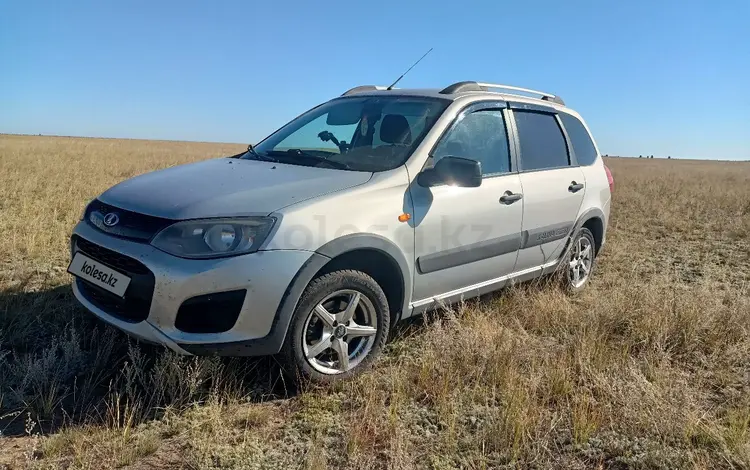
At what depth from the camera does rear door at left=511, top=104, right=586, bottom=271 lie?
13.6 feet

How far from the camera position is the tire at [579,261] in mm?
4797

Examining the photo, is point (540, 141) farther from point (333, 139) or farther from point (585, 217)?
point (333, 139)

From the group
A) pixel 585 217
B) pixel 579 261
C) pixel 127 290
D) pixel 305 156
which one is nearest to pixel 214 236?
pixel 127 290

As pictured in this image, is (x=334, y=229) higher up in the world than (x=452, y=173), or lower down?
lower down

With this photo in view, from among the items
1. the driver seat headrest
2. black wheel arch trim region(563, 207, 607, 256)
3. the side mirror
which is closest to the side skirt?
black wheel arch trim region(563, 207, 607, 256)

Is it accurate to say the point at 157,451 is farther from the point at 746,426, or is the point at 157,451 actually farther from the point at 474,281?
the point at 746,426

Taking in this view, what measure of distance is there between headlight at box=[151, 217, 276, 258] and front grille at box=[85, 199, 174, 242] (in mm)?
56

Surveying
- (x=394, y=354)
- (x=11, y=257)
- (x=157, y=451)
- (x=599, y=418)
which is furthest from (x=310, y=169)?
(x=11, y=257)

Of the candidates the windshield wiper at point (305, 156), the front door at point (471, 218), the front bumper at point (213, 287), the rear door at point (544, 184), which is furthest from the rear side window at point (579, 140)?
the front bumper at point (213, 287)

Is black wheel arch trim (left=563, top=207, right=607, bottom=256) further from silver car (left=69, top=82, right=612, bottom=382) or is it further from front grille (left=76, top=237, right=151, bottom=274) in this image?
front grille (left=76, top=237, right=151, bottom=274)

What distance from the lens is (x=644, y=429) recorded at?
8.54ft

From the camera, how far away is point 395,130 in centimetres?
367

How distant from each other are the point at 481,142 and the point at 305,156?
126 cm

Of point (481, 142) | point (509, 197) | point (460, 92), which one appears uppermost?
point (460, 92)
